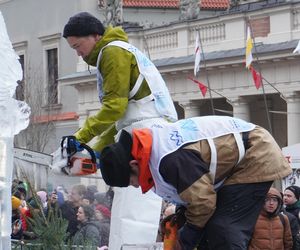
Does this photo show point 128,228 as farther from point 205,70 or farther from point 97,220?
point 205,70

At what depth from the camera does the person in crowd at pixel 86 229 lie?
8.30m

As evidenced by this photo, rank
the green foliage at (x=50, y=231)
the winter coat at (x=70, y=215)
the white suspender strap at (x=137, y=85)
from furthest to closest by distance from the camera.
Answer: the winter coat at (x=70, y=215) < the green foliage at (x=50, y=231) < the white suspender strap at (x=137, y=85)

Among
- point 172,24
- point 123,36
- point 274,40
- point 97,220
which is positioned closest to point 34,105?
point 172,24

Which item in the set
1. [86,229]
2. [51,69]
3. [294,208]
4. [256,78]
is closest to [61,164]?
[86,229]

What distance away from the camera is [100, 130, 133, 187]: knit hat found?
546cm

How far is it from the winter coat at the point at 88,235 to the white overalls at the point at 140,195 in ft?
1.24

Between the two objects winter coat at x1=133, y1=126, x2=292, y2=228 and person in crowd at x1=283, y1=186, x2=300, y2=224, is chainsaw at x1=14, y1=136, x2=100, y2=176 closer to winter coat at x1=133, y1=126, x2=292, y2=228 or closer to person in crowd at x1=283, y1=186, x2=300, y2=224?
winter coat at x1=133, y1=126, x2=292, y2=228

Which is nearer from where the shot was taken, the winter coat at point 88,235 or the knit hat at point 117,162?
the knit hat at point 117,162

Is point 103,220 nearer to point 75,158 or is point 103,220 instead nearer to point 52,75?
point 75,158

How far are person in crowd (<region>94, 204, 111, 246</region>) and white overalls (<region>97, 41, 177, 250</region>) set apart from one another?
145cm

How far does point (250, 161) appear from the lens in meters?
5.68

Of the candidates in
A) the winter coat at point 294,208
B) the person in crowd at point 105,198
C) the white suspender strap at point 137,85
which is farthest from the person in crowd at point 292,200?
the white suspender strap at point 137,85

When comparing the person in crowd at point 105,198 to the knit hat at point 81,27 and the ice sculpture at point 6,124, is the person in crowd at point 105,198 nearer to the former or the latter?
the ice sculpture at point 6,124

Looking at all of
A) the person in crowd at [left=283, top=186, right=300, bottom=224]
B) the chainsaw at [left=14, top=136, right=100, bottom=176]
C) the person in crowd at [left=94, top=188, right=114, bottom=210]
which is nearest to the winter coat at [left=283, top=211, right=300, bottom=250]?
the person in crowd at [left=283, top=186, right=300, bottom=224]
